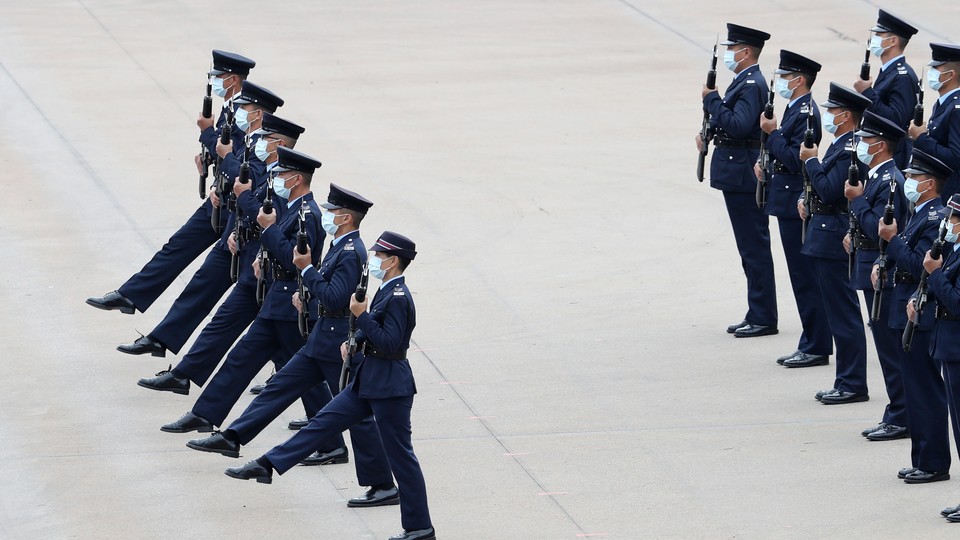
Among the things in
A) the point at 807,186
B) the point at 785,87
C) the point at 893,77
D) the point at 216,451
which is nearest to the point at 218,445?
the point at 216,451

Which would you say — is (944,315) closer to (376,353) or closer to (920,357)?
(920,357)

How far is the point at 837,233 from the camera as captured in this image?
35.2 feet

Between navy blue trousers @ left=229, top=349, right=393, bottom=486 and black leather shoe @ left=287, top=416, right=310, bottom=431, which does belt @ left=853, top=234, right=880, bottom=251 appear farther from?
black leather shoe @ left=287, top=416, right=310, bottom=431

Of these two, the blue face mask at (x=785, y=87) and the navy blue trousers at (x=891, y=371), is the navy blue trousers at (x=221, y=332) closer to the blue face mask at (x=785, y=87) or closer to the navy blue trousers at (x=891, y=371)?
the blue face mask at (x=785, y=87)

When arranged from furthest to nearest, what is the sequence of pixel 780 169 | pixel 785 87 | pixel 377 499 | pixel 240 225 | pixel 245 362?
pixel 780 169 < pixel 785 87 < pixel 240 225 < pixel 245 362 < pixel 377 499

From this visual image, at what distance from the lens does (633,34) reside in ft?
65.0

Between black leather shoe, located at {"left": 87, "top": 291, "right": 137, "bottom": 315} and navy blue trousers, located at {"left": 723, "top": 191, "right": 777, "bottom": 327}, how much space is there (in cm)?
395

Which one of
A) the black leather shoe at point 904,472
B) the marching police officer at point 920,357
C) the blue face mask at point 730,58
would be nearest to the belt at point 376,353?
the marching police officer at point 920,357

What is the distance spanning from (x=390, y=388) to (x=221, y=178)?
317cm

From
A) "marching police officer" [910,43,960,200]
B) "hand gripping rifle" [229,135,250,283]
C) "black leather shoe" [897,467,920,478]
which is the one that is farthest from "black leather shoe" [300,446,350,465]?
"marching police officer" [910,43,960,200]

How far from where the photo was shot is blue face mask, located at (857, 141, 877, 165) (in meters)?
9.97

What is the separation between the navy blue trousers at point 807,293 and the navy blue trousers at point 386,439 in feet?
11.6

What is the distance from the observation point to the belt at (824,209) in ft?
35.3

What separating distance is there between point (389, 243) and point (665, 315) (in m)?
4.05
